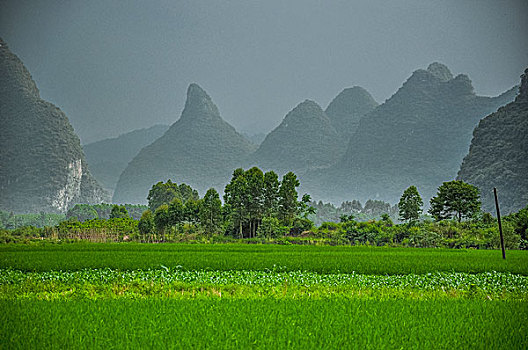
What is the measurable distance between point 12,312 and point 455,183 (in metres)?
34.5

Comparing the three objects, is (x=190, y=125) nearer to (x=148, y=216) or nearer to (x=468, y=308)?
(x=148, y=216)

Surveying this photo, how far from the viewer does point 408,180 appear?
12400 cm

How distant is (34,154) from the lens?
11006 cm

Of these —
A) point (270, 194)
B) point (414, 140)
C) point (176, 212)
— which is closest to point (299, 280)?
point (270, 194)

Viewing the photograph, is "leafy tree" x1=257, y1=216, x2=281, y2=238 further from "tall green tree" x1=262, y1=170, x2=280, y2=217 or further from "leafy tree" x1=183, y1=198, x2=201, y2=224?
"leafy tree" x1=183, y1=198, x2=201, y2=224

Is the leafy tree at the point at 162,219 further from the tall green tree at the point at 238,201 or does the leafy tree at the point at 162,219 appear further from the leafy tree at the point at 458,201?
the leafy tree at the point at 458,201

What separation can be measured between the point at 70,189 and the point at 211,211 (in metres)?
96.6

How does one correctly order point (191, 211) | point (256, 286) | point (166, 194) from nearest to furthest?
point (256, 286) < point (191, 211) < point (166, 194)

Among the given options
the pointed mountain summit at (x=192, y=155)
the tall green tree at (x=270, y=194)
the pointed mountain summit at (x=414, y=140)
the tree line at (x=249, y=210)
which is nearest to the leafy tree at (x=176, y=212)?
the tree line at (x=249, y=210)

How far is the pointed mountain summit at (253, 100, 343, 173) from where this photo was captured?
165 m

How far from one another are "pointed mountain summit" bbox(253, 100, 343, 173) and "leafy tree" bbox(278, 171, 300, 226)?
125 m

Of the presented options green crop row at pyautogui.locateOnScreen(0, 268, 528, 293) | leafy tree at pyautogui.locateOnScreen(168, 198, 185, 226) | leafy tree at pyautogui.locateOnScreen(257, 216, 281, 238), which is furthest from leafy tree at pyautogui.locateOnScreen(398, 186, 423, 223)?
leafy tree at pyautogui.locateOnScreen(168, 198, 185, 226)

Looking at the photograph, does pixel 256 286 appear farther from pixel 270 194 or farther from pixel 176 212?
pixel 176 212

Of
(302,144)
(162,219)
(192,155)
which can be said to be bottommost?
(162,219)
